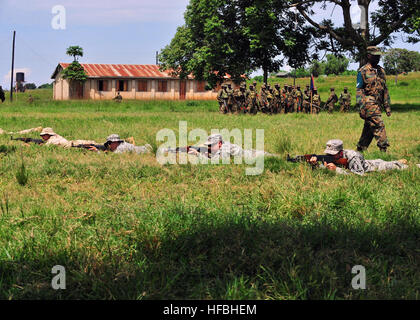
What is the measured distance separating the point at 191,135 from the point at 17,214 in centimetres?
761

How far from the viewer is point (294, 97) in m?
23.1

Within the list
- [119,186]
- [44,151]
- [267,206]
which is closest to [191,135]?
[44,151]

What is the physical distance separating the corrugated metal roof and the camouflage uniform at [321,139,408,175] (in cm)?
3925

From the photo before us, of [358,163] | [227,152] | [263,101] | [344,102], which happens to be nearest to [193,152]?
[227,152]

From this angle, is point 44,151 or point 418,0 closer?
point 44,151

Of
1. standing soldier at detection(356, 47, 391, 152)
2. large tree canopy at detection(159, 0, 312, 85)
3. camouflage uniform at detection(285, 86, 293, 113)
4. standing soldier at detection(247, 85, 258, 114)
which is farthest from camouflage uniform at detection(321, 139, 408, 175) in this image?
large tree canopy at detection(159, 0, 312, 85)

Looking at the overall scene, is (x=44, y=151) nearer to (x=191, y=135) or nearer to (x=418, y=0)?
(x=191, y=135)

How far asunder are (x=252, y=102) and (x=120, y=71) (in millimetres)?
26055

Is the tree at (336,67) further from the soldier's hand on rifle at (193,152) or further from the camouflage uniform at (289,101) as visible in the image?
the soldier's hand on rifle at (193,152)

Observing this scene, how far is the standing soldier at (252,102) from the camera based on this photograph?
2236 cm

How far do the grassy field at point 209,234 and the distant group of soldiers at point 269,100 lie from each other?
1648 cm

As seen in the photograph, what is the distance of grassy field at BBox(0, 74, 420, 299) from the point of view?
2707 mm

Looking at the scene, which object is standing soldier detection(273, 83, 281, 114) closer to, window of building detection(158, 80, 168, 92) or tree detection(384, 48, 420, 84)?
window of building detection(158, 80, 168, 92)

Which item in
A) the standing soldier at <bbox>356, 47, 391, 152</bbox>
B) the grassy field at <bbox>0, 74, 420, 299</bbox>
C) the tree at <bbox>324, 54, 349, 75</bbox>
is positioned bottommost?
the grassy field at <bbox>0, 74, 420, 299</bbox>
